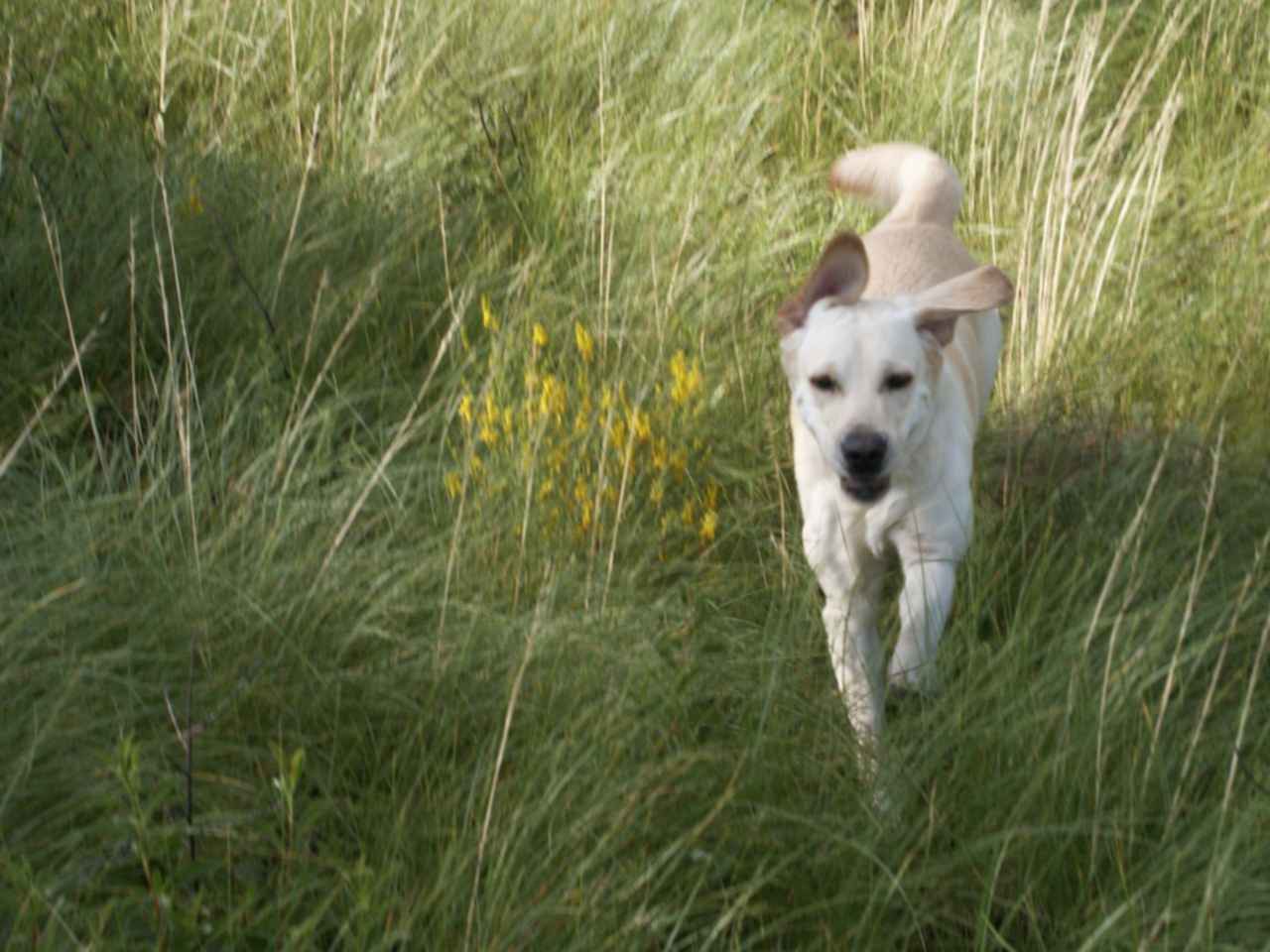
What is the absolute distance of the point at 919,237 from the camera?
417 centimetres

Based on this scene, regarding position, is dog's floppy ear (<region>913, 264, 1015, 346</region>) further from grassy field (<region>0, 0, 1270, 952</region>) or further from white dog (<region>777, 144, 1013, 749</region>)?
grassy field (<region>0, 0, 1270, 952</region>)

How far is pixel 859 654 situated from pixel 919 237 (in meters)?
1.43

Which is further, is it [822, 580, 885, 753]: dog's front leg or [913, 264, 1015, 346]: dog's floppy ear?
[913, 264, 1015, 346]: dog's floppy ear

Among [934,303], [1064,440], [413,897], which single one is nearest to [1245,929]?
[413,897]

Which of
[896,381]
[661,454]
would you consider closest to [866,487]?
[896,381]

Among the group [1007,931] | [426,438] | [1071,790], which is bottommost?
[1007,931]

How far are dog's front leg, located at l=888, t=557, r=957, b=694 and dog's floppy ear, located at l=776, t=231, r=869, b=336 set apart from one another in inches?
19.8

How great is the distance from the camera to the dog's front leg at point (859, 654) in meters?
2.91

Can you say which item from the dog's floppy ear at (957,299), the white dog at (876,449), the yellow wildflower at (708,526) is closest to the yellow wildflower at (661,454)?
the yellow wildflower at (708,526)

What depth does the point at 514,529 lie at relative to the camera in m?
3.21

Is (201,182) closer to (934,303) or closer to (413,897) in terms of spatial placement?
(934,303)

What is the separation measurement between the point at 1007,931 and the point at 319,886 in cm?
92

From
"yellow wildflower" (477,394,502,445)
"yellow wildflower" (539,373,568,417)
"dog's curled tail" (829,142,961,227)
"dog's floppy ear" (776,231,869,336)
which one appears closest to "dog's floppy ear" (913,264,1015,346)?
"dog's floppy ear" (776,231,869,336)

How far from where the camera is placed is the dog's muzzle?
10.2 ft
